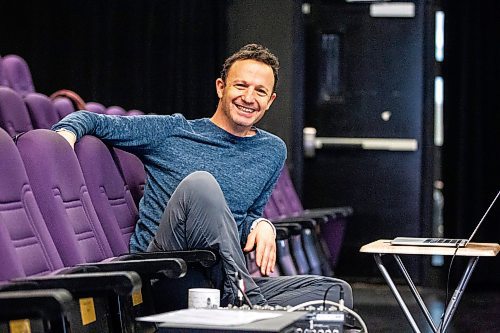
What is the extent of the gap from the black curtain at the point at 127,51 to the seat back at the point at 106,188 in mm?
4767

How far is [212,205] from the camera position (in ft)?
9.12

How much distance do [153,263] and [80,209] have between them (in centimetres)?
50

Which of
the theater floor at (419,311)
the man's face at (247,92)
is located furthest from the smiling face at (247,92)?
the theater floor at (419,311)

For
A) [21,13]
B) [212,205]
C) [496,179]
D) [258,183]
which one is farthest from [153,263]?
[21,13]

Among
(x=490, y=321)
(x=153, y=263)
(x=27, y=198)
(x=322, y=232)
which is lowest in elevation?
(x=490, y=321)

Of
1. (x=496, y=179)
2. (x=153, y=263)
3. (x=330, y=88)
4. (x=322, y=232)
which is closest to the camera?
(x=153, y=263)

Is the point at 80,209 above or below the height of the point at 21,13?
below

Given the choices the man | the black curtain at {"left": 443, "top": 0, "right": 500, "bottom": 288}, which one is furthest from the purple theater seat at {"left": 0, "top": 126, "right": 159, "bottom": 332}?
the black curtain at {"left": 443, "top": 0, "right": 500, "bottom": 288}

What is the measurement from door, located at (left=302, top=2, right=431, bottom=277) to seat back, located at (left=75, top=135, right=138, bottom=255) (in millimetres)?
4750

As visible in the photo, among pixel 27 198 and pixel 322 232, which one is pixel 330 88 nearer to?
pixel 322 232

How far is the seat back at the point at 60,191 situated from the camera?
2.75 m

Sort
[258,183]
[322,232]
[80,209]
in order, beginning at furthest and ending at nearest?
[322,232]
[258,183]
[80,209]

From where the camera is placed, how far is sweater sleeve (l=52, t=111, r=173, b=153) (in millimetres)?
3252

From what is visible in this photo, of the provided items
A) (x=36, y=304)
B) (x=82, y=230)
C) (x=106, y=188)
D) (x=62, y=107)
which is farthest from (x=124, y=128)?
(x=62, y=107)
